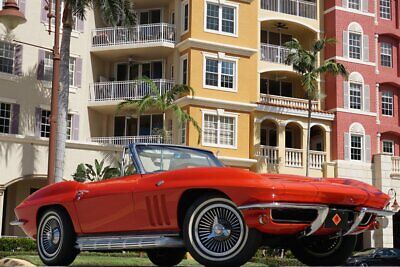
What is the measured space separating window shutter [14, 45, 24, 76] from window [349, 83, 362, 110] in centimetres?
1881

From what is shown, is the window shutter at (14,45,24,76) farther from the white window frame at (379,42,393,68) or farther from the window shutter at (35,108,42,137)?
the white window frame at (379,42,393,68)

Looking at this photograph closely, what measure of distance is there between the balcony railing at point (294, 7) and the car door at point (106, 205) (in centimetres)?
3294

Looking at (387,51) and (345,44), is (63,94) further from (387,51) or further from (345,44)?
(387,51)

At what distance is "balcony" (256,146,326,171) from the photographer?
3766cm

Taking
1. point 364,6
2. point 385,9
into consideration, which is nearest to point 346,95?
point 364,6

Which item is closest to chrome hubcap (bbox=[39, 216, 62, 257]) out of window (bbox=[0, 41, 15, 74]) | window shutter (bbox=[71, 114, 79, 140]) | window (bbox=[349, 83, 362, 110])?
window (bbox=[0, 41, 15, 74])

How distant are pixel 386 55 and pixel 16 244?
2677 centimetres

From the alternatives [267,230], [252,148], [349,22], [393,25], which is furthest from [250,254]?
[393,25]

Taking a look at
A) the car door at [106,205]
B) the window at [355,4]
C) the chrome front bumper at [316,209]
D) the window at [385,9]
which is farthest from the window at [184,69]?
the chrome front bumper at [316,209]

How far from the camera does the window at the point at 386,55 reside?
142 feet

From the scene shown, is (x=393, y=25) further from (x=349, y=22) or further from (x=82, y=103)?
(x=82, y=103)

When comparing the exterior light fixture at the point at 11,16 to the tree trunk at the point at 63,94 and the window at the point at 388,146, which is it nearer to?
the tree trunk at the point at 63,94

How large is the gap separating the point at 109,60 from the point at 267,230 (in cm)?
3389

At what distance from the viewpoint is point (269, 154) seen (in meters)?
37.9
